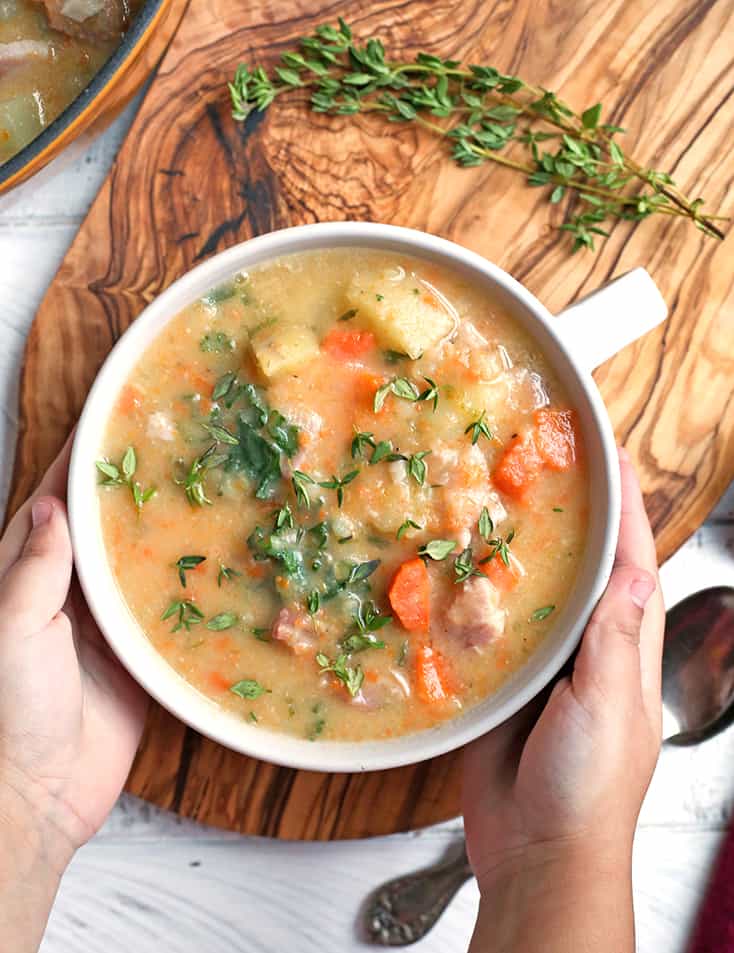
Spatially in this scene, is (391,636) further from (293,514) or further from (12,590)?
(12,590)

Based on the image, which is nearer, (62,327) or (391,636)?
(391,636)

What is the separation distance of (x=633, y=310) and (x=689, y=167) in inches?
27.6

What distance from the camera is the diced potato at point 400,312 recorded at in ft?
7.81

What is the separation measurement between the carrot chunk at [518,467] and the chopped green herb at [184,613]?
2.57ft

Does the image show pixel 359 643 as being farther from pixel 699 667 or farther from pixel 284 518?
pixel 699 667

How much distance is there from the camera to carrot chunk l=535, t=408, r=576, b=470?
2.44m

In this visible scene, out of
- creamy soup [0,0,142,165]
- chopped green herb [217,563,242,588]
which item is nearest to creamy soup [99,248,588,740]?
chopped green herb [217,563,242,588]

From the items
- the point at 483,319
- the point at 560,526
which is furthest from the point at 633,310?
the point at 560,526

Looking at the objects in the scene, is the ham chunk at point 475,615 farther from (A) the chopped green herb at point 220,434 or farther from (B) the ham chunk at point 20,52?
(B) the ham chunk at point 20,52

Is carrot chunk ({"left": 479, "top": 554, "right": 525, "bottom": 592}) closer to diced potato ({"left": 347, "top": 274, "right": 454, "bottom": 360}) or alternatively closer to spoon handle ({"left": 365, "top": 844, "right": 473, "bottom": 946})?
diced potato ({"left": 347, "top": 274, "right": 454, "bottom": 360})

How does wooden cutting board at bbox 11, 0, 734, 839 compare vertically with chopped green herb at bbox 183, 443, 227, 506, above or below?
above

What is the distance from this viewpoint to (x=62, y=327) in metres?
2.79

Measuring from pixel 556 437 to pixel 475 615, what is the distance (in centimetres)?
48

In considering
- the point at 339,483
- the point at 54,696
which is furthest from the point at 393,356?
the point at 54,696
